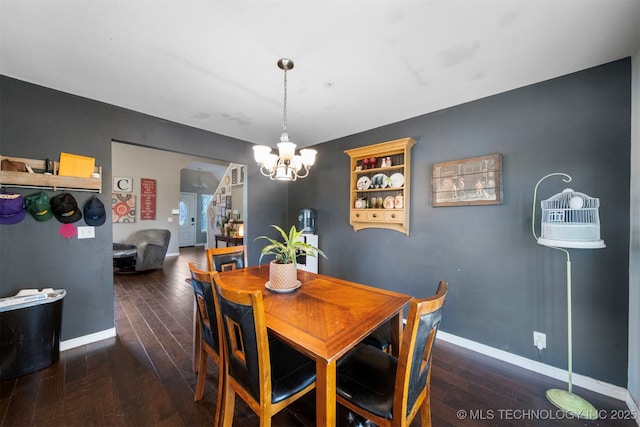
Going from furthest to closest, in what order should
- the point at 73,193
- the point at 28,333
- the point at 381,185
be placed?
the point at 381,185, the point at 73,193, the point at 28,333

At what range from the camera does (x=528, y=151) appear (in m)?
2.07

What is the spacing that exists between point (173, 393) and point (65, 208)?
191cm

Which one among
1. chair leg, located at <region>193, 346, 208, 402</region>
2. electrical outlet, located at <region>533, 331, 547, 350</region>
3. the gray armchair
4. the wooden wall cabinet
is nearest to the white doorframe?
the gray armchair

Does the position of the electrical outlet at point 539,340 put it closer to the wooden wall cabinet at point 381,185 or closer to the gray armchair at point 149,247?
the wooden wall cabinet at point 381,185

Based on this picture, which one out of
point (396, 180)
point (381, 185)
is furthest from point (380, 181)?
point (396, 180)

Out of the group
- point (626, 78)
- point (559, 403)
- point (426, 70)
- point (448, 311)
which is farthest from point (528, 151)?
point (559, 403)

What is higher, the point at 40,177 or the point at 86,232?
the point at 40,177

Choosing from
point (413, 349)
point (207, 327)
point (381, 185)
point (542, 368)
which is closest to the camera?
point (413, 349)

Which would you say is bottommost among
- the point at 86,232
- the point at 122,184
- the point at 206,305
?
the point at 206,305

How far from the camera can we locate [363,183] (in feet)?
10.3

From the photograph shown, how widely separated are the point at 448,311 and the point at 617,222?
150 cm

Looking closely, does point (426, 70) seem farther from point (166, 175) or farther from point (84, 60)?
point (166, 175)

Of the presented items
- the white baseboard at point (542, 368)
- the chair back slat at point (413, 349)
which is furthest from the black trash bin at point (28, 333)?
the white baseboard at point (542, 368)

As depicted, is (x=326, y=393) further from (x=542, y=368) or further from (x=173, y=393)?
(x=542, y=368)
